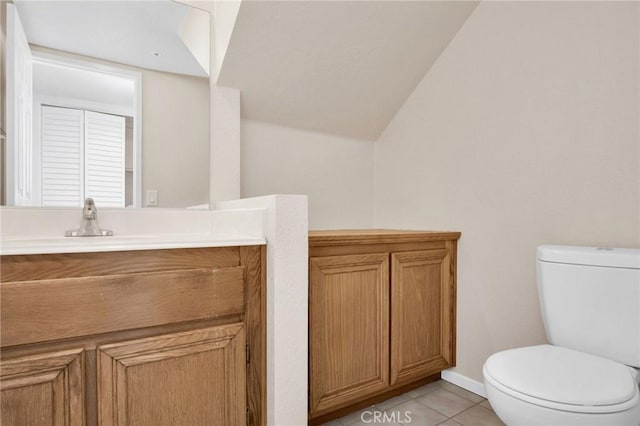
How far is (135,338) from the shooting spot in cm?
108

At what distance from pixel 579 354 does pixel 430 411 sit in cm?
76

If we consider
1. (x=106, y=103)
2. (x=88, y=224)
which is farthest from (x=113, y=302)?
(x=106, y=103)

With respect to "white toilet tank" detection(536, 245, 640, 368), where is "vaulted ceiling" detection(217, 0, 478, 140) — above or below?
above

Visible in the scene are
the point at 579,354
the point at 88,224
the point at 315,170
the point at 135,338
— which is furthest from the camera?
the point at 315,170

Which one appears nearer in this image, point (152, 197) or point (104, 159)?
point (104, 159)

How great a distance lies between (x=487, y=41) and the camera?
6.22 ft

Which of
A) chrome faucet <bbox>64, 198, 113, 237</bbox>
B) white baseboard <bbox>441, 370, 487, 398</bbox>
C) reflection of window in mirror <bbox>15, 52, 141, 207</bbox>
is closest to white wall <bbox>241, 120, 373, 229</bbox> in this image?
reflection of window in mirror <bbox>15, 52, 141, 207</bbox>

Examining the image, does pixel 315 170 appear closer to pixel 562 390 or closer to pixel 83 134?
pixel 83 134

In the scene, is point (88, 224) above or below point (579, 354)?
above

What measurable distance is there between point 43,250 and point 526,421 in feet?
4.68

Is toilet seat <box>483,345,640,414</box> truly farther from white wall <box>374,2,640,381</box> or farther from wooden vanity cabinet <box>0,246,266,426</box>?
wooden vanity cabinet <box>0,246,266,426</box>

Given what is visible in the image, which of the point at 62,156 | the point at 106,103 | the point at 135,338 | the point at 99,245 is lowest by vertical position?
the point at 135,338

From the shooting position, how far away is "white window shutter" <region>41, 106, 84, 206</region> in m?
1.41

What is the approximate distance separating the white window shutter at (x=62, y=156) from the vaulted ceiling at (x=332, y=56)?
665 millimetres
